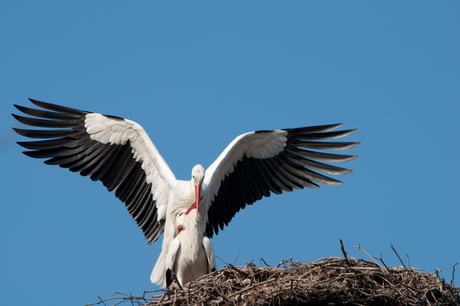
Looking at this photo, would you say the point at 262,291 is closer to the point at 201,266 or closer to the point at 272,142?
the point at 201,266

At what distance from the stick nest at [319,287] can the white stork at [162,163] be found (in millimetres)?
1455

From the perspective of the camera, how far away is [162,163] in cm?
827

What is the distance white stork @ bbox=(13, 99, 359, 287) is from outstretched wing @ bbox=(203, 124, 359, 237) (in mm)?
13

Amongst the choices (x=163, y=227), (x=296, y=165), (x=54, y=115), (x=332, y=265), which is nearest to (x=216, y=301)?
(x=332, y=265)

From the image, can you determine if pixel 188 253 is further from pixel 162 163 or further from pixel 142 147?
pixel 142 147

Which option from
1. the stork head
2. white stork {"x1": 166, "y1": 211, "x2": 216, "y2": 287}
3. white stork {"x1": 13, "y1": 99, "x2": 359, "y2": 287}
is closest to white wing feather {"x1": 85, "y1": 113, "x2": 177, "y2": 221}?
white stork {"x1": 13, "y1": 99, "x2": 359, "y2": 287}

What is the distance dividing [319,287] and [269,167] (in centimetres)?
290

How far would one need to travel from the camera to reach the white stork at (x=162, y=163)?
830cm

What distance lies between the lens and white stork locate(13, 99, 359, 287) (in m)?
8.30

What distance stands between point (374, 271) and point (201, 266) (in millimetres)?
2259

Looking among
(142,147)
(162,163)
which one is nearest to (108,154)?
(142,147)

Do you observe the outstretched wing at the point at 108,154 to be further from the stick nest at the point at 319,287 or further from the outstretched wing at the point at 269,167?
the stick nest at the point at 319,287

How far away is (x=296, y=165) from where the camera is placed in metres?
8.83

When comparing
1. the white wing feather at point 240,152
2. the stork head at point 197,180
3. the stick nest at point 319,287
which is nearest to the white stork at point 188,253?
the stork head at point 197,180
